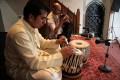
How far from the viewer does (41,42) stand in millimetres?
1461

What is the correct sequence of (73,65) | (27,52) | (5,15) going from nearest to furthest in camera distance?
(27,52), (73,65), (5,15)

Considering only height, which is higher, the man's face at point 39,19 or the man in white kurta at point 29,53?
the man's face at point 39,19

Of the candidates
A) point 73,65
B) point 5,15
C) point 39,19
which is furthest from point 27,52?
point 5,15

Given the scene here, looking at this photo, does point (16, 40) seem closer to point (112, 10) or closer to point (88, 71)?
point (88, 71)

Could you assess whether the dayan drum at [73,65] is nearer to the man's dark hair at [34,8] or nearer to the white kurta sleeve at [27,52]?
the white kurta sleeve at [27,52]

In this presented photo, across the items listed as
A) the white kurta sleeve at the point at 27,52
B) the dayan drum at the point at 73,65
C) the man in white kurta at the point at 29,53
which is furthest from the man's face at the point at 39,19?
the dayan drum at the point at 73,65

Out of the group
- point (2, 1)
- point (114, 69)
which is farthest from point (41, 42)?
point (2, 1)

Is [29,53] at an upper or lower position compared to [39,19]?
lower

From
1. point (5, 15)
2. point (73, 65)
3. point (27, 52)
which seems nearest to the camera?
point (27, 52)

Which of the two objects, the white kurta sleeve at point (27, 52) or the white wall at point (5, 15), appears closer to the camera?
the white kurta sleeve at point (27, 52)

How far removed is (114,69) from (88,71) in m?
0.44

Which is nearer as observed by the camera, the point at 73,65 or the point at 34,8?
the point at 34,8

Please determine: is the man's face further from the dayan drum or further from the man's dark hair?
the dayan drum

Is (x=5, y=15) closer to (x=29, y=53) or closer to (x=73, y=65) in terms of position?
(x=73, y=65)
